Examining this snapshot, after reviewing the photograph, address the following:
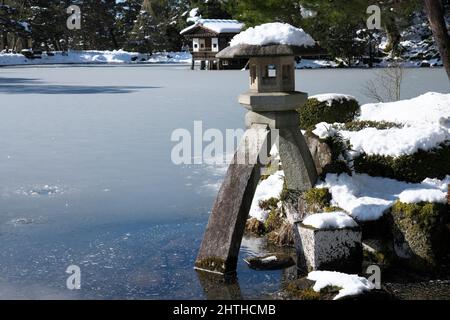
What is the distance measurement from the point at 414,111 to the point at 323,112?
155 centimetres

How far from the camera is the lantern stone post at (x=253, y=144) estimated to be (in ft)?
22.4

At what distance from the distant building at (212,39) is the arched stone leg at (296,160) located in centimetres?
3584

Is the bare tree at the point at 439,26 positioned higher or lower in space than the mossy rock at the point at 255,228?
higher

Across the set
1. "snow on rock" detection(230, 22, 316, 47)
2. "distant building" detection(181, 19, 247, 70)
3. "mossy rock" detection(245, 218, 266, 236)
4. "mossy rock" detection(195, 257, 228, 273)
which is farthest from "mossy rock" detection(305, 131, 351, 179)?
"distant building" detection(181, 19, 247, 70)

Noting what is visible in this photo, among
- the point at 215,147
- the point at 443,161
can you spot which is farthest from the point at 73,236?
the point at 215,147

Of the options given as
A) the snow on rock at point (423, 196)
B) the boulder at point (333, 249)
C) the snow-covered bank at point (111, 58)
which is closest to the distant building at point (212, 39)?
the snow-covered bank at point (111, 58)

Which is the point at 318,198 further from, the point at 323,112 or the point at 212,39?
the point at 212,39

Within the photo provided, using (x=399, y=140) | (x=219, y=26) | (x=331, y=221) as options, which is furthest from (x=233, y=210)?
(x=219, y=26)

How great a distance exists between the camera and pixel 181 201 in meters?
9.46

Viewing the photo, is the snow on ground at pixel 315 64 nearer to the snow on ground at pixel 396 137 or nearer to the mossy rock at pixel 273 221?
the snow on ground at pixel 396 137

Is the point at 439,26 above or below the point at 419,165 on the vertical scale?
above

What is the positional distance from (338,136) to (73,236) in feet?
12.2

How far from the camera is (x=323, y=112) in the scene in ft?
32.7
